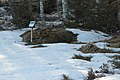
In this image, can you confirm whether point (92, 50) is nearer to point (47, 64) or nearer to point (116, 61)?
point (116, 61)

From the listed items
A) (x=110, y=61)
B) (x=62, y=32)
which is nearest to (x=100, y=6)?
(x=62, y=32)

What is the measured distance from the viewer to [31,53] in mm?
9852

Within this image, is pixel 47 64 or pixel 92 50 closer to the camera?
pixel 47 64

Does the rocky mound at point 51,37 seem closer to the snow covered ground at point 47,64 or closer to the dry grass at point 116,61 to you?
the snow covered ground at point 47,64

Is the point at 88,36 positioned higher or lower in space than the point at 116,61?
lower

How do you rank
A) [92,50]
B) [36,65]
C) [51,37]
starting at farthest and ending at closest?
[51,37]
[92,50]
[36,65]

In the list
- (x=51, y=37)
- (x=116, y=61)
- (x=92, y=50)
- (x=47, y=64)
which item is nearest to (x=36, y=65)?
(x=47, y=64)

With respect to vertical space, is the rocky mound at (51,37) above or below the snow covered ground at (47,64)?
below

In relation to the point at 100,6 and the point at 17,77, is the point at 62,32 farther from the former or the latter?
the point at 17,77

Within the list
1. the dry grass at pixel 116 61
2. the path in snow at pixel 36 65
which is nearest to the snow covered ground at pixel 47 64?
the path in snow at pixel 36 65

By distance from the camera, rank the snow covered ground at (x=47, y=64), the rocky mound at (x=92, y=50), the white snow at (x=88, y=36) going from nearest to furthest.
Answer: the snow covered ground at (x=47, y=64) < the rocky mound at (x=92, y=50) < the white snow at (x=88, y=36)

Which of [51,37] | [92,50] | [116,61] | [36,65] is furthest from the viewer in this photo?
[51,37]

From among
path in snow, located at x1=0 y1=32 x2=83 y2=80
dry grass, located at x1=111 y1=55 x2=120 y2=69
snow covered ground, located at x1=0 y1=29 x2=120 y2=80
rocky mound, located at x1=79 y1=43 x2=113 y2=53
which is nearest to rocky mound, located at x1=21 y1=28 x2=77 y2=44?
Result: snow covered ground, located at x1=0 y1=29 x2=120 y2=80

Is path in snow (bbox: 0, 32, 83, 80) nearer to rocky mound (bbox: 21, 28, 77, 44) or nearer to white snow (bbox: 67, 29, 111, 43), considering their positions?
rocky mound (bbox: 21, 28, 77, 44)
